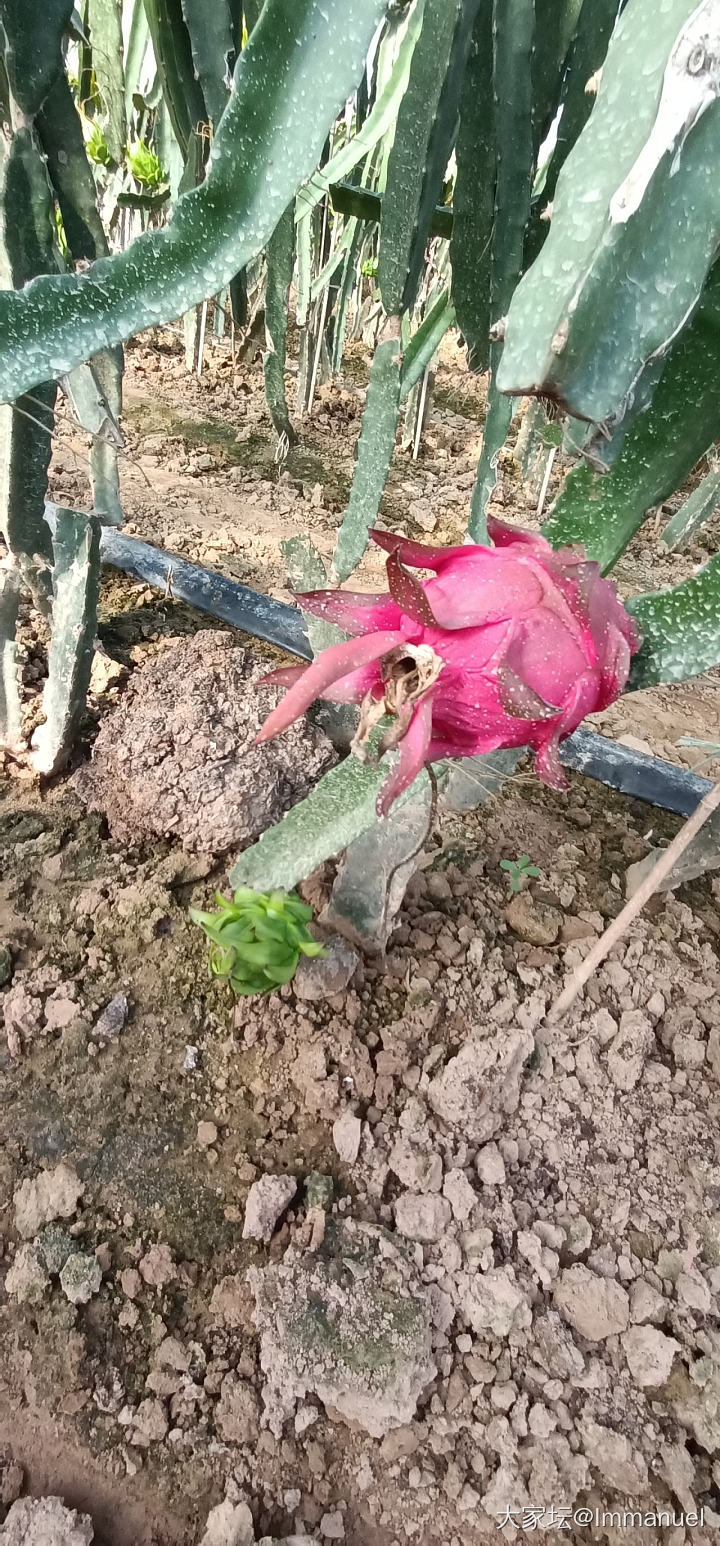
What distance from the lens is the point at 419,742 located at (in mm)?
423

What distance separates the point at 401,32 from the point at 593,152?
124cm

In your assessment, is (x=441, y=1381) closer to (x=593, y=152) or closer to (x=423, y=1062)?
(x=423, y=1062)

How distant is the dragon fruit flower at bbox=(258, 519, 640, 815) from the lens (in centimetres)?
43

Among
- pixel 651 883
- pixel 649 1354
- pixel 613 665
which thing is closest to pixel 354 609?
pixel 613 665

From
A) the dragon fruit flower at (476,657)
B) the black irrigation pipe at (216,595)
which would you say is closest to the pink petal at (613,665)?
the dragon fruit flower at (476,657)

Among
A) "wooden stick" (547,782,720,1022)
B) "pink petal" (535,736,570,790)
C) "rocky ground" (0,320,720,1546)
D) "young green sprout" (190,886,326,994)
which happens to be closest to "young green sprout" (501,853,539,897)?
"rocky ground" (0,320,720,1546)

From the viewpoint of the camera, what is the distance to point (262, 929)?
1.93 ft

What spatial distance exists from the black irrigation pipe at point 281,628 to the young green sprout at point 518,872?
210 millimetres

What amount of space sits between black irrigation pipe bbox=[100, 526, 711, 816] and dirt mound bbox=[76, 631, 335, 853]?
10.0 inches

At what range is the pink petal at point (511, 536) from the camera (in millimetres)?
465

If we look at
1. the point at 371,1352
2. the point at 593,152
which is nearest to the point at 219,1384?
the point at 371,1352

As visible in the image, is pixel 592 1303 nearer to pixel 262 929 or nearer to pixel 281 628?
pixel 262 929

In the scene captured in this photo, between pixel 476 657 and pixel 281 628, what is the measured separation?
2.51ft

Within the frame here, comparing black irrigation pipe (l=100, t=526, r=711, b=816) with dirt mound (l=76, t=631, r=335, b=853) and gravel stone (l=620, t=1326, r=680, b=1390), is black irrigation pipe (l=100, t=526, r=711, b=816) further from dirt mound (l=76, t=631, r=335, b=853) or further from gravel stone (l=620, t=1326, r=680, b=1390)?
gravel stone (l=620, t=1326, r=680, b=1390)
